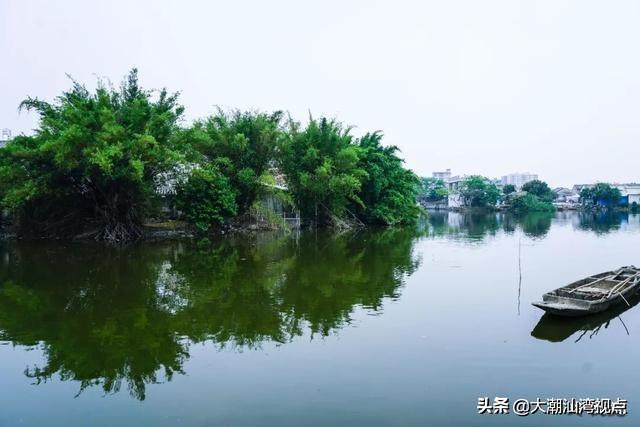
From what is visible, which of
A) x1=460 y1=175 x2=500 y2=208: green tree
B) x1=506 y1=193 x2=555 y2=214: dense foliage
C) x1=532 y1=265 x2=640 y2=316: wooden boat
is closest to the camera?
x1=532 y1=265 x2=640 y2=316: wooden boat

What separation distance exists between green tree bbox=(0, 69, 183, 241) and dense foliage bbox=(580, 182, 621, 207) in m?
64.9

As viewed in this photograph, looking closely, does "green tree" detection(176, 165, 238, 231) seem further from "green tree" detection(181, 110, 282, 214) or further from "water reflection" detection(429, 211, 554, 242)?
"water reflection" detection(429, 211, 554, 242)

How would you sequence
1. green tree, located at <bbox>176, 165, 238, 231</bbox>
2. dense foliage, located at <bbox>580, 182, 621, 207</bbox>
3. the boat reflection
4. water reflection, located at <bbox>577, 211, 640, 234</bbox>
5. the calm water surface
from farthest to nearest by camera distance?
1. dense foliage, located at <bbox>580, 182, 621, 207</bbox>
2. water reflection, located at <bbox>577, 211, 640, 234</bbox>
3. green tree, located at <bbox>176, 165, 238, 231</bbox>
4. the boat reflection
5. the calm water surface

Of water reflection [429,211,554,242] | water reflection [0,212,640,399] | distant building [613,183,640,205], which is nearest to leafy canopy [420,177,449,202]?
distant building [613,183,640,205]

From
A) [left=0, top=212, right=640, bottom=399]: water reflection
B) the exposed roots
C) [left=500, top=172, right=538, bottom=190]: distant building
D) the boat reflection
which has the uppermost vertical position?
[left=500, top=172, right=538, bottom=190]: distant building

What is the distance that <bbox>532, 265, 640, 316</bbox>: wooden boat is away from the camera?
8836 mm

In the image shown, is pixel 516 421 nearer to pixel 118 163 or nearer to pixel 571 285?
pixel 571 285

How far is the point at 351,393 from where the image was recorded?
6.00 metres

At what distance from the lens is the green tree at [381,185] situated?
35469mm

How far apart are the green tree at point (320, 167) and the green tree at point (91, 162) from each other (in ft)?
30.8

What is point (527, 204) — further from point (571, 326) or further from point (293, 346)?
point (293, 346)

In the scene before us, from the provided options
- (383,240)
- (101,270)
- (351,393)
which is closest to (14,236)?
(101,270)

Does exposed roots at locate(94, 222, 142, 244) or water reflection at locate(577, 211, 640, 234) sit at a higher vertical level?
exposed roots at locate(94, 222, 142, 244)

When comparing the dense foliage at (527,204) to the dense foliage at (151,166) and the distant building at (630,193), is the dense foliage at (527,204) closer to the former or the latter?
the distant building at (630,193)
